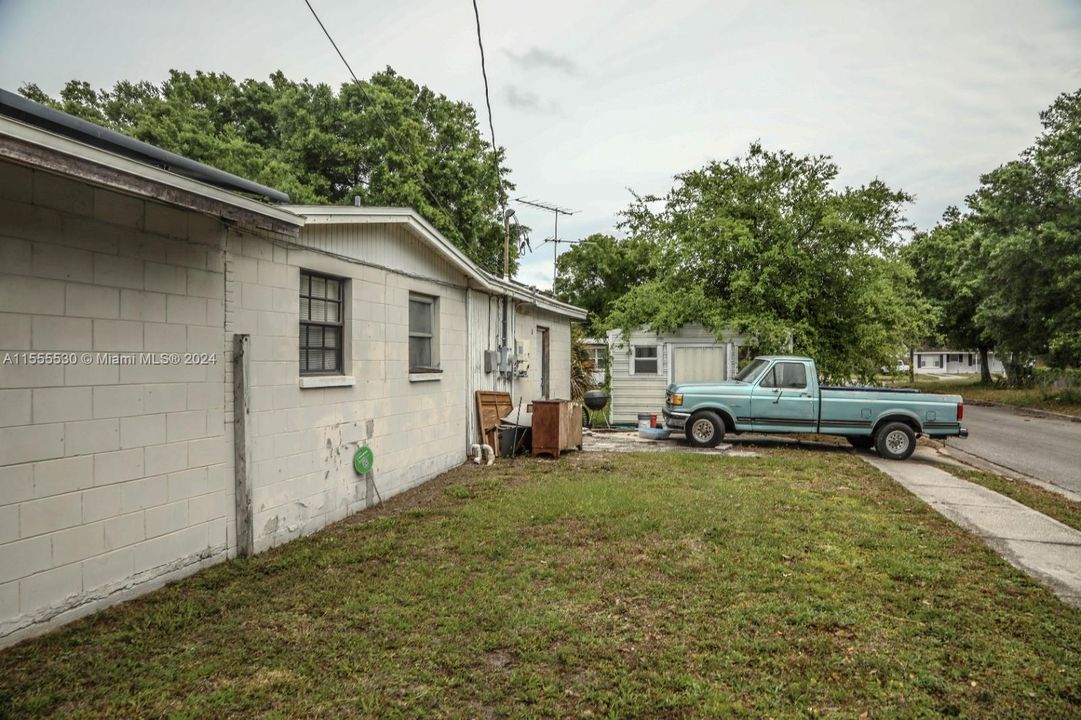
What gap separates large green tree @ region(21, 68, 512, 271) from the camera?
79.5ft

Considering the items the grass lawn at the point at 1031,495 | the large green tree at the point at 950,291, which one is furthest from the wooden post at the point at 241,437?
the large green tree at the point at 950,291

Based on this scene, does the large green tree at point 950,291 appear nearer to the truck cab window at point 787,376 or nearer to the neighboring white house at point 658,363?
the neighboring white house at point 658,363

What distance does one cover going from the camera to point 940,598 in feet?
14.9

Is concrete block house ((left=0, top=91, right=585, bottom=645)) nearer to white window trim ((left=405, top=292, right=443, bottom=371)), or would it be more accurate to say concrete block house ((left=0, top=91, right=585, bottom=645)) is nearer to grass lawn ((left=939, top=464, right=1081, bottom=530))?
white window trim ((left=405, top=292, right=443, bottom=371))

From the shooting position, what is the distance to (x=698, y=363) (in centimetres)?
1529

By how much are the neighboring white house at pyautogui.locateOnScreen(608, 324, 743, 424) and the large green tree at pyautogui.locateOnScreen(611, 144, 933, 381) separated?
1.43 ft

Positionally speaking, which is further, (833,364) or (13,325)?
(833,364)

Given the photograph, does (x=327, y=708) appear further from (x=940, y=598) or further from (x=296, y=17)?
(x=296, y=17)

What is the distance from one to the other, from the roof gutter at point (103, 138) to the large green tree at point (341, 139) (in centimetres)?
1856

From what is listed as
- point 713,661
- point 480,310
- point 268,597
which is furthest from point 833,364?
point 268,597

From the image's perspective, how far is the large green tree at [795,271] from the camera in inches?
583

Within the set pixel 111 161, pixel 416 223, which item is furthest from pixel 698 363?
pixel 111 161

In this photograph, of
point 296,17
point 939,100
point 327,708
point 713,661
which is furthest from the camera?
point 939,100

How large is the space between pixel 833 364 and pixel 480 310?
31.4 feet
